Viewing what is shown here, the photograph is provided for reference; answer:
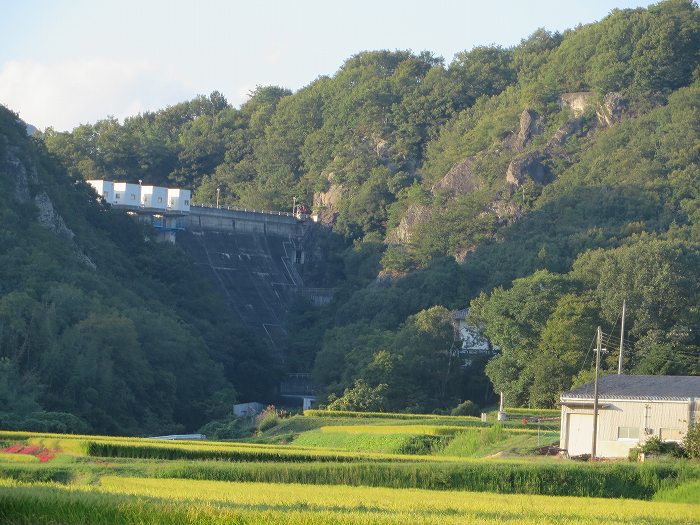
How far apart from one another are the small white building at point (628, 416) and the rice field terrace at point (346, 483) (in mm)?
1486

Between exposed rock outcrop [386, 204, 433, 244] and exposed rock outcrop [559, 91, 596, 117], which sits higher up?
exposed rock outcrop [559, 91, 596, 117]

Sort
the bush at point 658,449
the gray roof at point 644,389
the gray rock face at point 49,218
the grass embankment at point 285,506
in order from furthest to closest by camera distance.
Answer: the gray rock face at point 49,218
the gray roof at point 644,389
the bush at point 658,449
the grass embankment at point 285,506

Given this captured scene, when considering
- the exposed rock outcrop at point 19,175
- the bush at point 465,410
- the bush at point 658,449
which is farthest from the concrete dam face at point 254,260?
the bush at point 658,449

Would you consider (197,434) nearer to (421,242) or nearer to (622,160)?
(421,242)

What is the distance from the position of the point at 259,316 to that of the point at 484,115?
1000 inches

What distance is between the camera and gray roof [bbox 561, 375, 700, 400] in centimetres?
4938

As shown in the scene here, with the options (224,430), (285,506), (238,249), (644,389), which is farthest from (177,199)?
(285,506)

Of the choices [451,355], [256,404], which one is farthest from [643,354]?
[256,404]

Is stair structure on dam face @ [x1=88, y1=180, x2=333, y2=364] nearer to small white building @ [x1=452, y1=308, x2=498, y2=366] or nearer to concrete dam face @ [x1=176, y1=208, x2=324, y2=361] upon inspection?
concrete dam face @ [x1=176, y1=208, x2=324, y2=361]

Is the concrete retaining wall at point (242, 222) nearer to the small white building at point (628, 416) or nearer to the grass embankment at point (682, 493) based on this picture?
the small white building at point (628, 416)

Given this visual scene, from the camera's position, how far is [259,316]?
3912 inches

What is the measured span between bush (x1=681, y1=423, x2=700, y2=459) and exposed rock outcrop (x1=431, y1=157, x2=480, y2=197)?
62.3m

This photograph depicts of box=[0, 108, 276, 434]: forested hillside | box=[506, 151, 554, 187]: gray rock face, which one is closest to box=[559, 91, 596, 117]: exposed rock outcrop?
box=[506, 151, 554, 187]: gray rock face

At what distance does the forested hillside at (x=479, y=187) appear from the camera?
7294 cm
